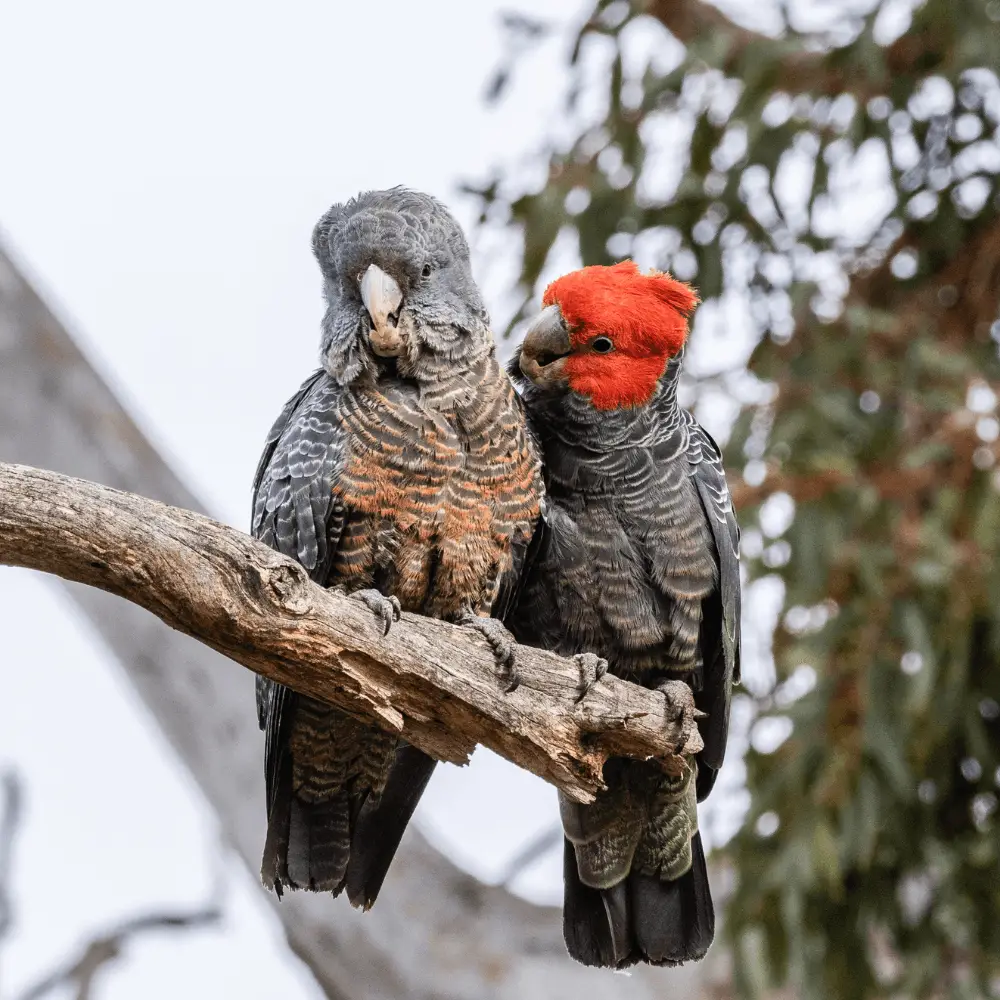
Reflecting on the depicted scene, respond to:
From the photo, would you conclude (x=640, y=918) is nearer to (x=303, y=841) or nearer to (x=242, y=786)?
(x=303, y=841)

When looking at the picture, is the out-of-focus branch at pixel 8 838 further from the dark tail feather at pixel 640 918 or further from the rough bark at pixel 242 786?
the dark tail feather at pixel 640 918

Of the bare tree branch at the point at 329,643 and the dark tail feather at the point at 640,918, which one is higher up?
the bare tree branch at the point at 329,643

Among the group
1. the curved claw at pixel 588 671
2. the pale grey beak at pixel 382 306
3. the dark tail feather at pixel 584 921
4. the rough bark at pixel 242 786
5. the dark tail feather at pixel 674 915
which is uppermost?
the pale grey beak at pixel 382 306

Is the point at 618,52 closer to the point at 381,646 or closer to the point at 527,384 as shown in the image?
the point at 527,384

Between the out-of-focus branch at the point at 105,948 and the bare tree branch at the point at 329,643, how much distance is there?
10.4 feet

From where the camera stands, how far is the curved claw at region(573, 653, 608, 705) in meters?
2.27

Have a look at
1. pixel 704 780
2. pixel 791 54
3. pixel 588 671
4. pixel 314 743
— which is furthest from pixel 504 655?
pixel 791 54

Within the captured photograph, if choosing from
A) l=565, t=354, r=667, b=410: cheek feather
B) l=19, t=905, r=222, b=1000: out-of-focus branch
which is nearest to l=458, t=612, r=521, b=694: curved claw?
l=565, t=354, r=667, b=410: cheek feather

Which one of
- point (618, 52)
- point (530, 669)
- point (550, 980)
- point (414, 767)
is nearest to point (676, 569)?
point (530, 669)

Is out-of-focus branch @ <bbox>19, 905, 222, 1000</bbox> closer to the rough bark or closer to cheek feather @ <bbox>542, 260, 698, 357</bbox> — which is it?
the rough bark

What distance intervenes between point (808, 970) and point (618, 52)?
2986 millimetres

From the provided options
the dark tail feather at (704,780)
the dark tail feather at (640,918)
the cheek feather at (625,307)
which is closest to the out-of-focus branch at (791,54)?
the cheek feather at (625,307)

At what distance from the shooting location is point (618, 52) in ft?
14.4

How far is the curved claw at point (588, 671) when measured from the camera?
2.27m
